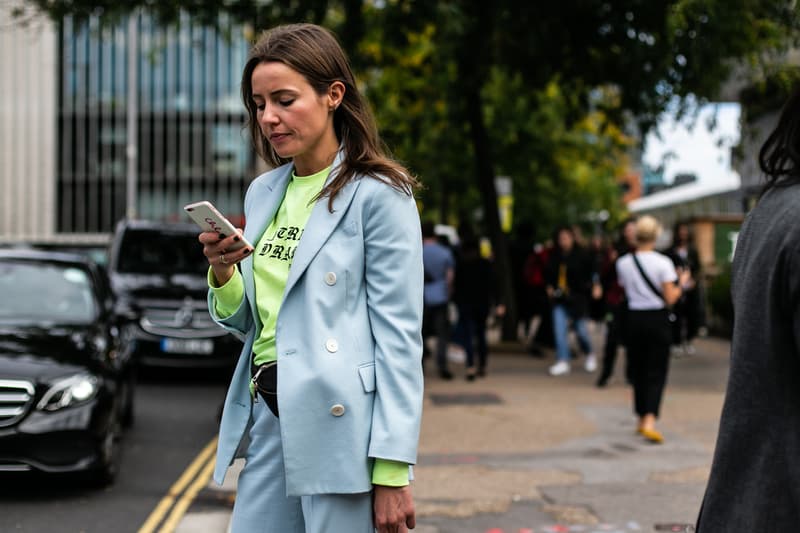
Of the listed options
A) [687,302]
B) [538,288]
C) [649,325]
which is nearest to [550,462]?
[649,325]

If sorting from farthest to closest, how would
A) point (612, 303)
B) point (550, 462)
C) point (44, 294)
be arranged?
point (612, 303), point (44, 294), point (550, 462)

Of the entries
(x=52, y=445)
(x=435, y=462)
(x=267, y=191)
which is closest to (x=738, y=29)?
(x=435, y=462)

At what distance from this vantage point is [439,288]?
44.7 feet

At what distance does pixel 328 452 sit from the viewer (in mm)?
2604

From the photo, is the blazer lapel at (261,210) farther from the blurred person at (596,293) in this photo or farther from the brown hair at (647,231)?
the blurred person at (596,293)

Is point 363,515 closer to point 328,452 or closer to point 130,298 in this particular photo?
point 328,452

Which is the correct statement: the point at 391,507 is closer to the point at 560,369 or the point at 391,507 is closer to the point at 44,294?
the point at 44,294

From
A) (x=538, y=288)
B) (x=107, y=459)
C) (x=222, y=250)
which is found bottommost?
(x=107, y=459)

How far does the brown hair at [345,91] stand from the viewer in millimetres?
2738

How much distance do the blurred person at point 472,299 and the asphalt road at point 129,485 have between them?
3567mm

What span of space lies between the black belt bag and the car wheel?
451 centimetres

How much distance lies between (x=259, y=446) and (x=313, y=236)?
537 millimetres

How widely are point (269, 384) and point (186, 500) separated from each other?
4.49 metres

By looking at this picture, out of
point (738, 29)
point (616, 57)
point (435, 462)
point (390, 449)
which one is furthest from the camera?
point (616, 57)
